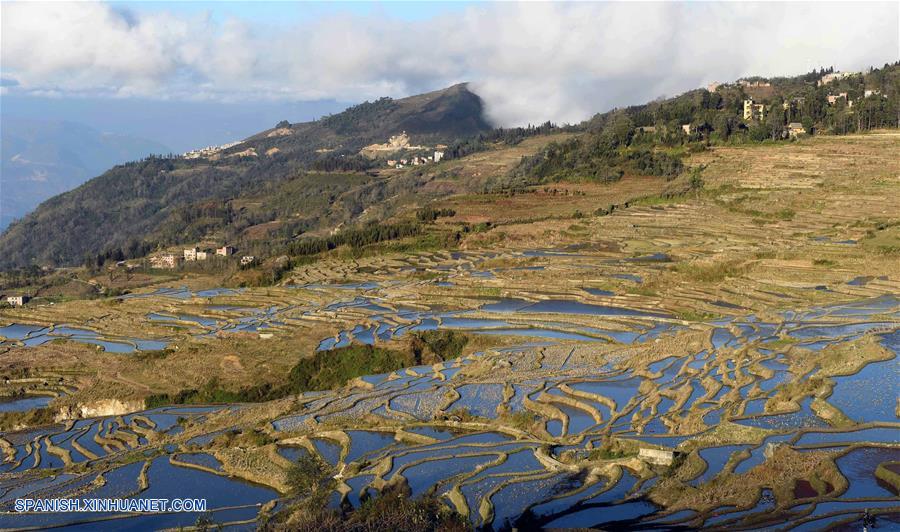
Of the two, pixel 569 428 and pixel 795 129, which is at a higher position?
pixel 795 129

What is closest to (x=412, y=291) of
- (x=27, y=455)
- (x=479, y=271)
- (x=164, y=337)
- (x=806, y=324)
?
(x=479, y=271)

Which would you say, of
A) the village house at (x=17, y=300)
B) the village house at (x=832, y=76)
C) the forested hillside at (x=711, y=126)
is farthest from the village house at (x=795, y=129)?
the village house at (x=17, y=300)

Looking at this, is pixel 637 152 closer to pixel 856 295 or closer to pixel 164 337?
pixel 856 295

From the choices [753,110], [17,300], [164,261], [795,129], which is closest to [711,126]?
[753,110]

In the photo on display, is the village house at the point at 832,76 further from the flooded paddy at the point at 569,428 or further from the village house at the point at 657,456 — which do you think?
the village house at the point at 657,456

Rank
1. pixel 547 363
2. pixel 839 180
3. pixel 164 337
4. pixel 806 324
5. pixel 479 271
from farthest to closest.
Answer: pixel 839 180 → pixel 479 271 → pixel 164 337 → pixel 806 324 → pixel 547 363

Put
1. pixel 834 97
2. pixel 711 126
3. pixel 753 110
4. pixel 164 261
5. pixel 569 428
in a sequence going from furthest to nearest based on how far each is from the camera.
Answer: pixel 753 110 → pixel 834 97 → pixel 711 126 → pixel 164 261 → pixel 569 428

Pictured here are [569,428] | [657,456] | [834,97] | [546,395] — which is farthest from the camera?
[834,97]

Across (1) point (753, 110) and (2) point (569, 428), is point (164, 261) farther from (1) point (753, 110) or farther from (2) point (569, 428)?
(2) point (569, 428)
